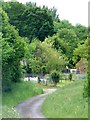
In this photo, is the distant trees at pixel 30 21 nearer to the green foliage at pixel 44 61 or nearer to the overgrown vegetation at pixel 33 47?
the overgrown vegetation at pixel 33 47

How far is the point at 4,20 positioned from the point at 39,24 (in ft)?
98.5

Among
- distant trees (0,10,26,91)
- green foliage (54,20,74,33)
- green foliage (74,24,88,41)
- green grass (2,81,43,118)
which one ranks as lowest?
Answer: green grass (2,81,43,118)

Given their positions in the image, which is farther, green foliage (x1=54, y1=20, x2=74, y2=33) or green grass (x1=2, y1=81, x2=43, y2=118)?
green foliage (x1=54, y1=20, x2=74, y2=33)

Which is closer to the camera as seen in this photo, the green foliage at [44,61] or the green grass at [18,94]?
the green grass at [18,94]

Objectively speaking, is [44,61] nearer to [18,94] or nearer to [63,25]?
[18,94]

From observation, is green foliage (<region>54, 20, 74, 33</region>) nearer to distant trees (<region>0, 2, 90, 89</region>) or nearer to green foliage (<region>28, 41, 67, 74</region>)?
distant trees (<region>0, 2, 90, 89</region>)

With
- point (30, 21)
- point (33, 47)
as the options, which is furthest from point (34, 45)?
point (30, 21)

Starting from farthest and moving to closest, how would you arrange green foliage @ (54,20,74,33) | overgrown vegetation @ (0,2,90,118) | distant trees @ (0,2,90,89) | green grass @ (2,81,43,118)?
green foliage @ (54,20,74,33) → distant trees @ (0,2,90,89) → overgrown vegetation @ (0,2,90,118) → green grass @ (2,81,43,118)

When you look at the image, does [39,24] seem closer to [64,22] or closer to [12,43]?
[64,22]

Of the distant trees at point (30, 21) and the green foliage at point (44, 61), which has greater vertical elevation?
the distant trees at point (30, 21)

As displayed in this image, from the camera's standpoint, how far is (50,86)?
1388 inches

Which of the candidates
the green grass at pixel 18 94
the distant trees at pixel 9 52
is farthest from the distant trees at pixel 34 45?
the green grass at pixel 18 94

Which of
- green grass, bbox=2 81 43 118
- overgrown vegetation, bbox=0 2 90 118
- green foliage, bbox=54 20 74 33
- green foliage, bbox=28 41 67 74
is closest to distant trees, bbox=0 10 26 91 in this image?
overgrown vegetation, bbox=0 2 90 118

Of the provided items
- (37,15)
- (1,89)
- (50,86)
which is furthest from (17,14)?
(1,89)
